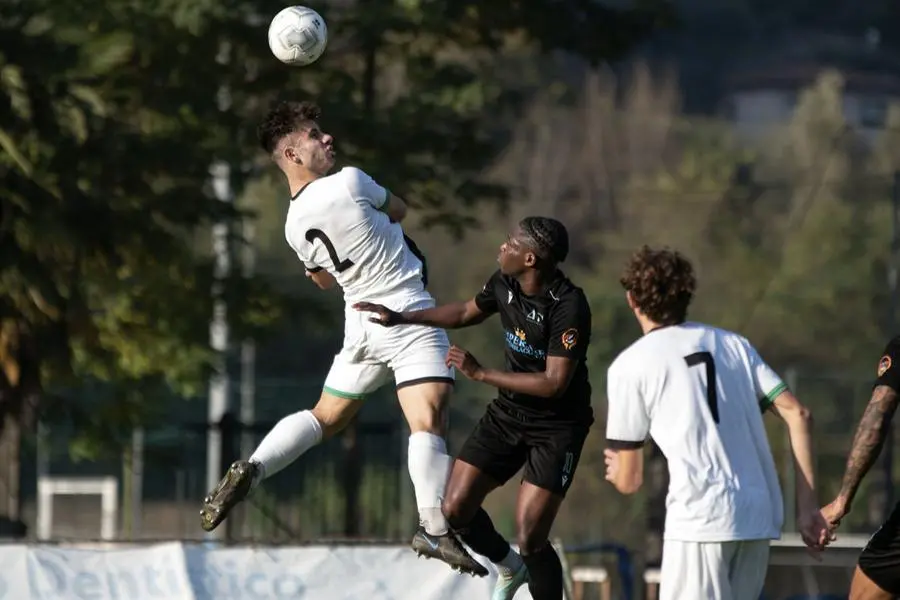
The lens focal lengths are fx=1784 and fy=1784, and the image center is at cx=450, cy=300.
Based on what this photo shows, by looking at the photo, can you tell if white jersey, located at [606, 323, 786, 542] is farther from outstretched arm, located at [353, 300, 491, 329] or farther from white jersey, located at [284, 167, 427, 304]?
white jersey, located at [284, 167, 427, 304]

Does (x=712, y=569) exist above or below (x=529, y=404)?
below

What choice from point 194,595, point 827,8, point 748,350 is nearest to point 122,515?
point 194,595

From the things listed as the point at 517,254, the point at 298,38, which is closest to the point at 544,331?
the point at 517,254

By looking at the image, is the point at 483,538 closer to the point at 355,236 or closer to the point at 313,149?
the point at 355,236

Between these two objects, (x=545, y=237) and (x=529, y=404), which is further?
(x=529, y=404)

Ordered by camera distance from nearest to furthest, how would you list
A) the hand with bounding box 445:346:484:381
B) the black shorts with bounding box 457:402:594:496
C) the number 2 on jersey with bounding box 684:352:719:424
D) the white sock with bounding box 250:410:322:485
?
1. the number 2 on jersey with bounding box 684:352:719:424
2. the hand with bounding box 445:346:484:381
3. the black shorts with bounding box 457:402:594:496
4. the white sock with bounding box 250:410:322:485

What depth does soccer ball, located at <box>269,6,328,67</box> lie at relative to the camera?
9.91 metres

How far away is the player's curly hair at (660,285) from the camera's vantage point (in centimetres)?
730

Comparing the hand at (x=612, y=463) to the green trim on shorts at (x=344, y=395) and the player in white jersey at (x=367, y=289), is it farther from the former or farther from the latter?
the green trim on shorts at (x=344, y=395)

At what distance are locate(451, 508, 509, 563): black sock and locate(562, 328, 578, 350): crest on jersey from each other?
1.20 meters

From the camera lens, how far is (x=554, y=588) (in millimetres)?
9234

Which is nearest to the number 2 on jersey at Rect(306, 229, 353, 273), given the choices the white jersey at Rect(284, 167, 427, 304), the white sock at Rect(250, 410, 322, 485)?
the white jersey at Rect(284, 167, 427, 304)

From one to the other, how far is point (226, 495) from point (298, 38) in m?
2.63

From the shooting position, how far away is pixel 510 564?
9.41m
